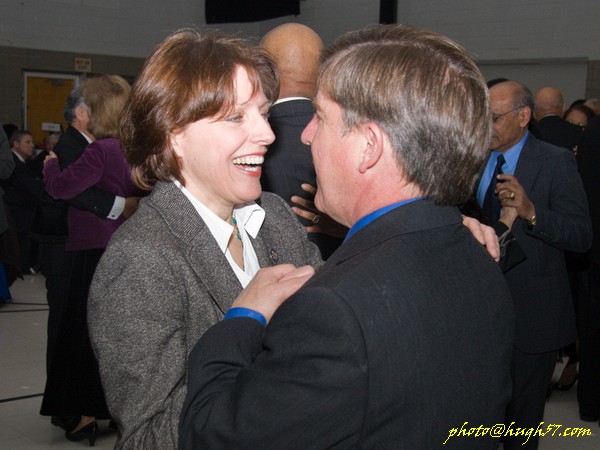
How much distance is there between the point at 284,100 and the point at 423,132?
5.14 ft

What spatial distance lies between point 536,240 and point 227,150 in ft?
6.75

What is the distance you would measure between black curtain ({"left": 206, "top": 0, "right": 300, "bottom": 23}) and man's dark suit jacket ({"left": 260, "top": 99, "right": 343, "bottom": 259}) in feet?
31.1

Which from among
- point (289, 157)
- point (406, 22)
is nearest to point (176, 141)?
point (289, 157)

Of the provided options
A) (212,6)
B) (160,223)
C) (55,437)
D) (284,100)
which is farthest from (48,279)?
(212,6)

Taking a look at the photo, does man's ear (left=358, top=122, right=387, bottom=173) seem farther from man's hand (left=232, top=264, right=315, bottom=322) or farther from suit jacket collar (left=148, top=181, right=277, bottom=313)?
suit jacket collar (left=148, top=181, right=277, bottom=313)

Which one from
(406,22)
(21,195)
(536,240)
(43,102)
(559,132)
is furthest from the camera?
(43,102)

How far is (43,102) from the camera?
10.8 m

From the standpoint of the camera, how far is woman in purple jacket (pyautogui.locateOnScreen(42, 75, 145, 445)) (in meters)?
3.60

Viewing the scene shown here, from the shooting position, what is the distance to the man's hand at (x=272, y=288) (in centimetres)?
123

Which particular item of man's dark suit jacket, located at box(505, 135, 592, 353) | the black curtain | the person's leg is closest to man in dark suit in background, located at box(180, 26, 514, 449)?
man's dark suit jacket, located at box(505, 135, 592, 353)

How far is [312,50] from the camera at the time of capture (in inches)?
112

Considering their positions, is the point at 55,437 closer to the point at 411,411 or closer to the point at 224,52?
the point at 224,52

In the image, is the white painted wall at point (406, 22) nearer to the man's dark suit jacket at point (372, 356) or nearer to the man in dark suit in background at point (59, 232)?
the man in dark suit in background at point (59, 232)

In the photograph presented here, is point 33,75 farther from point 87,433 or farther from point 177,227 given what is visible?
point 177,227
